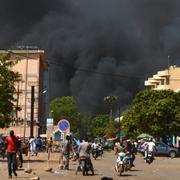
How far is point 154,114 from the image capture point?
78.8 meters

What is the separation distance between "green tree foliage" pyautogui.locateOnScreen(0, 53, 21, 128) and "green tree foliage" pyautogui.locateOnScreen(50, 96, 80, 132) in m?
94.8

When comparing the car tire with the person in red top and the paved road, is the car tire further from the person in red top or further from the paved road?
the person in red top

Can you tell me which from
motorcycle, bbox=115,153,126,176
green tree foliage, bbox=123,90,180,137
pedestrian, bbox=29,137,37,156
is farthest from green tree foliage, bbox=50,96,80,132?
motorcycle, bbox=115,153,126,176

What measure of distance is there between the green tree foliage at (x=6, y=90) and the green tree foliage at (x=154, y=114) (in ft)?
137

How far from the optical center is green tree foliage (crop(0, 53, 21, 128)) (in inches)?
1457

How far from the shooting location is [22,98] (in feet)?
406

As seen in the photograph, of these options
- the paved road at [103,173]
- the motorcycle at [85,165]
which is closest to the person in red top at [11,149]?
the paved road at [103,173]

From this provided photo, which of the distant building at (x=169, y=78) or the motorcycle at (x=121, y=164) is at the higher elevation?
the distant building at (x=169, y=78)

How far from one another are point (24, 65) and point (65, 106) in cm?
2004

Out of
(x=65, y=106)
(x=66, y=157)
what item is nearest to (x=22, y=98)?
Answer: (x=65, y=106)

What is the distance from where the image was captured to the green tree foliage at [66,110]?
444ft

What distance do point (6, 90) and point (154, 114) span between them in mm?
44019

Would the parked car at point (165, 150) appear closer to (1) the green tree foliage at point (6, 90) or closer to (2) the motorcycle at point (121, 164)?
(1) the green tree foliage at point (6, 90)

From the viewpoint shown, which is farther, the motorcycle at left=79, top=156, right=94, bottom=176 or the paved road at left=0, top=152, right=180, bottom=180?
the motorcycle at left=79, top=156, right=94, bottom=176
